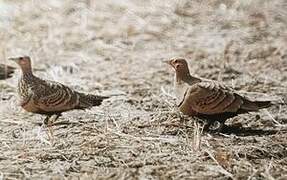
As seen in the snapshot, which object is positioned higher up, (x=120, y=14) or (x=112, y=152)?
(x=120, y=14)

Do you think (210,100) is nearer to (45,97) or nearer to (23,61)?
(45,97)

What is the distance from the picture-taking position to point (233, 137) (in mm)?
4996

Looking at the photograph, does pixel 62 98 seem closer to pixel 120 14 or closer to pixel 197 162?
pixel 197 162

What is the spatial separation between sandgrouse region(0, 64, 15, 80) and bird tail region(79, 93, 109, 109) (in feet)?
5.10

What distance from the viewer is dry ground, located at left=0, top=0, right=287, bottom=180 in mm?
4512

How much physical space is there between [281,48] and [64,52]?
2432 mm

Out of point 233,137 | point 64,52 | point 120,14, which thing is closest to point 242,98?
point 233,137

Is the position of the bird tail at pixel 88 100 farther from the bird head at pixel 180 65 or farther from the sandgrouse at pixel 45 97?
the bird head at pixel 180 65

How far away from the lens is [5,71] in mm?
6781

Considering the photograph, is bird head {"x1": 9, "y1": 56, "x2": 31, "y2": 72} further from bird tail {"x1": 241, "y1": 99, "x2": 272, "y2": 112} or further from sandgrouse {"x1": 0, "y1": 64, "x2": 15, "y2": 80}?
bird tail {"x1": 241, "y1": 99, "x2": 272, "y2": 112}

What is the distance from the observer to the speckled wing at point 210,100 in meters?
4.94

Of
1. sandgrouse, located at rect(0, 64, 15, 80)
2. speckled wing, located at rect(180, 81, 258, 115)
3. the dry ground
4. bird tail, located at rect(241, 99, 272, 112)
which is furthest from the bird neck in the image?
sandgrouse, located at rect(0, 64, 15, 80)

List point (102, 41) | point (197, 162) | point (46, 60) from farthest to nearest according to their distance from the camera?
point (102, 41), point (46, 60), point (197, 162)

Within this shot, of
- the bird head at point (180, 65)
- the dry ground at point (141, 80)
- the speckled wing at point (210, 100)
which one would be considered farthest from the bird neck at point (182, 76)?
the dry ground at point (141, 80)
